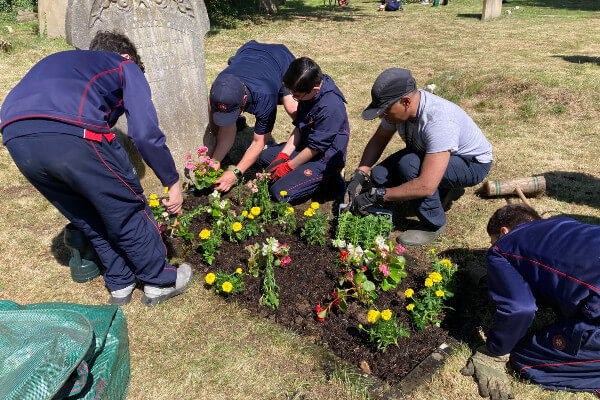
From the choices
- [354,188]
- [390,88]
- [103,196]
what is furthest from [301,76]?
[103,196]

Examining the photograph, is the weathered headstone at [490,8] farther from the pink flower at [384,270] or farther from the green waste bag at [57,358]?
the green waste bag at [57,358]

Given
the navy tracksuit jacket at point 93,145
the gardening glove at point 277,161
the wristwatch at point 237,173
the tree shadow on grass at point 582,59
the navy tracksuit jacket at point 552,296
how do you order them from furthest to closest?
the tree shadow on grass at point 582,59 → the gardening glove at point 277,161 → the wristwatch at point 237,173 → the navy tracksuit jacket at point 93,145 → the navy tracksuit jacket at point 552,296

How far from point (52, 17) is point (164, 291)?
10.4m

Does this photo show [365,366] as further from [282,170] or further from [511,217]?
[282,170]

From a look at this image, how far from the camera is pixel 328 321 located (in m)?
2.80

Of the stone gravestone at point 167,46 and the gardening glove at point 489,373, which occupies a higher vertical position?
the stone gravestone at point 167,46

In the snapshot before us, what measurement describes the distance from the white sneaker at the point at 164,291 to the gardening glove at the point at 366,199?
55.6 inches

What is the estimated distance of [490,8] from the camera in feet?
44.8

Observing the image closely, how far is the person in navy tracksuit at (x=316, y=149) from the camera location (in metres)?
3.99

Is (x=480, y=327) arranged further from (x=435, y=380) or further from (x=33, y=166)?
(x=33, y=166)

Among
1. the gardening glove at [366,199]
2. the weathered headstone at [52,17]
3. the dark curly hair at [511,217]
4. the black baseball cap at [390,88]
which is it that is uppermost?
the weathered headstone at [52,17]

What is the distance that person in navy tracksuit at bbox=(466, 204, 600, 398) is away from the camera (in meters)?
2.07

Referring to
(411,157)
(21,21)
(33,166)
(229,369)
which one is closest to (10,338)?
(33,166)

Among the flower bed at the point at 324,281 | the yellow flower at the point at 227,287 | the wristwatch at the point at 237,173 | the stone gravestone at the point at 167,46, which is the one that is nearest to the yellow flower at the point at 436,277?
the flower bed at the point at 324,281
